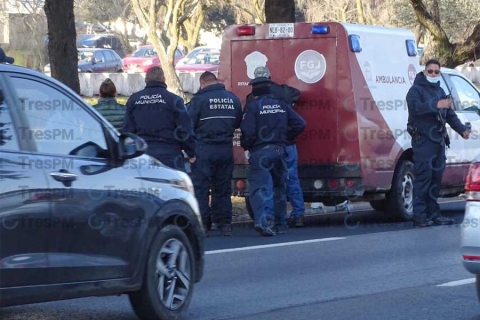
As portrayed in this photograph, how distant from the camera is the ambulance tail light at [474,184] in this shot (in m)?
7.32

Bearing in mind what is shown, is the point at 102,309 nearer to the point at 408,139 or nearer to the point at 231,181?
the point at 231,181

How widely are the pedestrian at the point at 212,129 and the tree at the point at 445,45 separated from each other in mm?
10135

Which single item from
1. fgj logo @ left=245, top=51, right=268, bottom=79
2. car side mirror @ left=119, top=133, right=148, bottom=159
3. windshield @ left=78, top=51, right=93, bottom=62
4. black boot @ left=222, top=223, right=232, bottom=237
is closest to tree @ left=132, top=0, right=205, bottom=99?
windshield @ left=78, top=51, right=93, bottom=62

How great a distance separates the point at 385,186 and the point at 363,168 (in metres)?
0.69

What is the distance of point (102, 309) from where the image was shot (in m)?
7.88

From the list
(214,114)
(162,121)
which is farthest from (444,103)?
(162,121)

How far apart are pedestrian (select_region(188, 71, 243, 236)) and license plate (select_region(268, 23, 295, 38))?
142 cm

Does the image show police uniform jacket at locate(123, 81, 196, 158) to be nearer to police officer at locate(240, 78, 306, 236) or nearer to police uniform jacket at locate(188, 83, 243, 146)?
police uniform jacket at locate(188, 83, 243, 146)

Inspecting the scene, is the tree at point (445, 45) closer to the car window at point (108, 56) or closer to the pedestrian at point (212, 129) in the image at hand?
the pedestrian at point (212, 129)

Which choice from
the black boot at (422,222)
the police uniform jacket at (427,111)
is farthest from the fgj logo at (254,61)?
the black boot at (422,222)

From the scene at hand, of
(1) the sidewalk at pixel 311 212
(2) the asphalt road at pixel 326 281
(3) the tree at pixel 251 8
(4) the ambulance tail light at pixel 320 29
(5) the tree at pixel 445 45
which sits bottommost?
(1) the sidewalk at pixel 311 212

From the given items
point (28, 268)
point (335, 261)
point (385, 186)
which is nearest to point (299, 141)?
point (385, 186)

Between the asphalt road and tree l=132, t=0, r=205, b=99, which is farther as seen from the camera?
tree l=132, t=0, r=205, b=99

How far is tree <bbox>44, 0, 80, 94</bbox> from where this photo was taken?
568 inches
